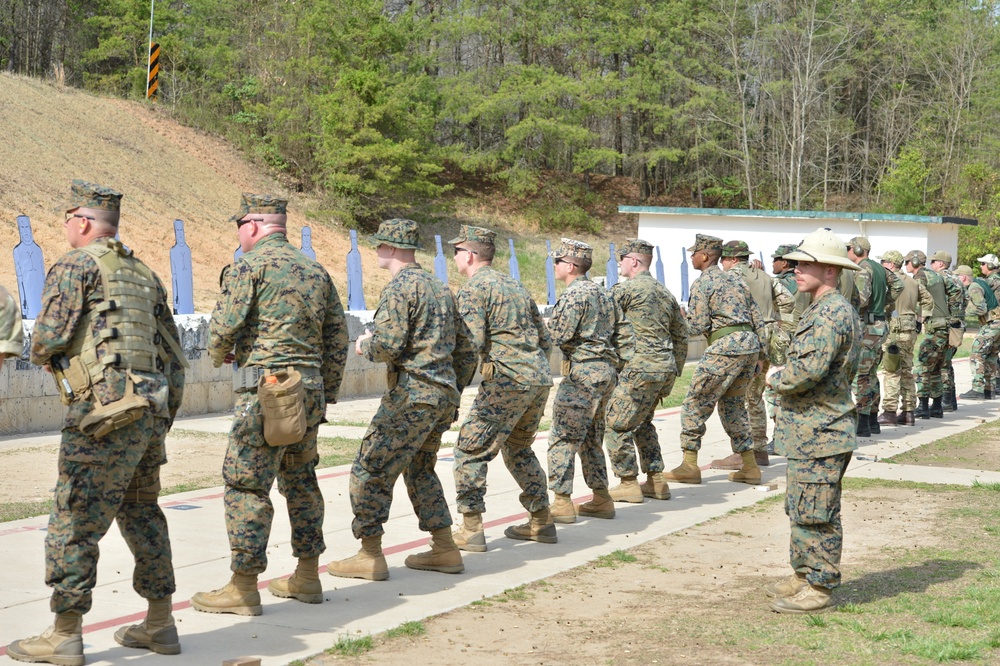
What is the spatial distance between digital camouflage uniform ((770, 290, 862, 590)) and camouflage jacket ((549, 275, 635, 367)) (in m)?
2.19

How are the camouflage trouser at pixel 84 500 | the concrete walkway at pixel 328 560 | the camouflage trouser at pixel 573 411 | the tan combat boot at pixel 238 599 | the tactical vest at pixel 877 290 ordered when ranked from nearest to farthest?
the camouflage trouser at pixel 84 500 → the concrete walkway at pixel 328 560 → the tan combat boot at pixel 238 599 → the camouflage trouser at pixel 573 411 → the tactical vest at pixel 877 290

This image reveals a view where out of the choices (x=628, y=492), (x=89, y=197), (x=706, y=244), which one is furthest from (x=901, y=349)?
(x=89, y=197)

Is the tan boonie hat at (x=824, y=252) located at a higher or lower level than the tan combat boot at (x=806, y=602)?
higher

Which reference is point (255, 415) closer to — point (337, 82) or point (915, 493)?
point (915, 493)

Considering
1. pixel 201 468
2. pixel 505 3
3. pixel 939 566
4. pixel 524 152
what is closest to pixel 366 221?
pixel 524 152

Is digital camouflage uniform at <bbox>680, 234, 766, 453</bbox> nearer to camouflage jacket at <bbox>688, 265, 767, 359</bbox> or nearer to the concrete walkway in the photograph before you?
camouflage jacket at <bbox>688, 265, 767, 359</bbox>

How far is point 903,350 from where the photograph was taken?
49.1 feet

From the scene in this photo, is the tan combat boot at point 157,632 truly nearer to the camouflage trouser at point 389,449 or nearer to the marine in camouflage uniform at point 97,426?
the marine in camouflage uniform at point 97,426

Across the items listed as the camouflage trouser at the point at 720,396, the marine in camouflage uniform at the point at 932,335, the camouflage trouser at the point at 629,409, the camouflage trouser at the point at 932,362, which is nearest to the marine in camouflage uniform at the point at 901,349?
the marine in camouflage uniform at the point at 932,335

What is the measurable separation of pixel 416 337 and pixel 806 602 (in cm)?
262

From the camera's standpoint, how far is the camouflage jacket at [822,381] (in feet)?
20.9

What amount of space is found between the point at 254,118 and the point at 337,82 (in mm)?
4211

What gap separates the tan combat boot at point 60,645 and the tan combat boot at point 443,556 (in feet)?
7.97

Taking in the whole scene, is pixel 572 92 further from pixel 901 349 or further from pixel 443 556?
pixel 443 556
